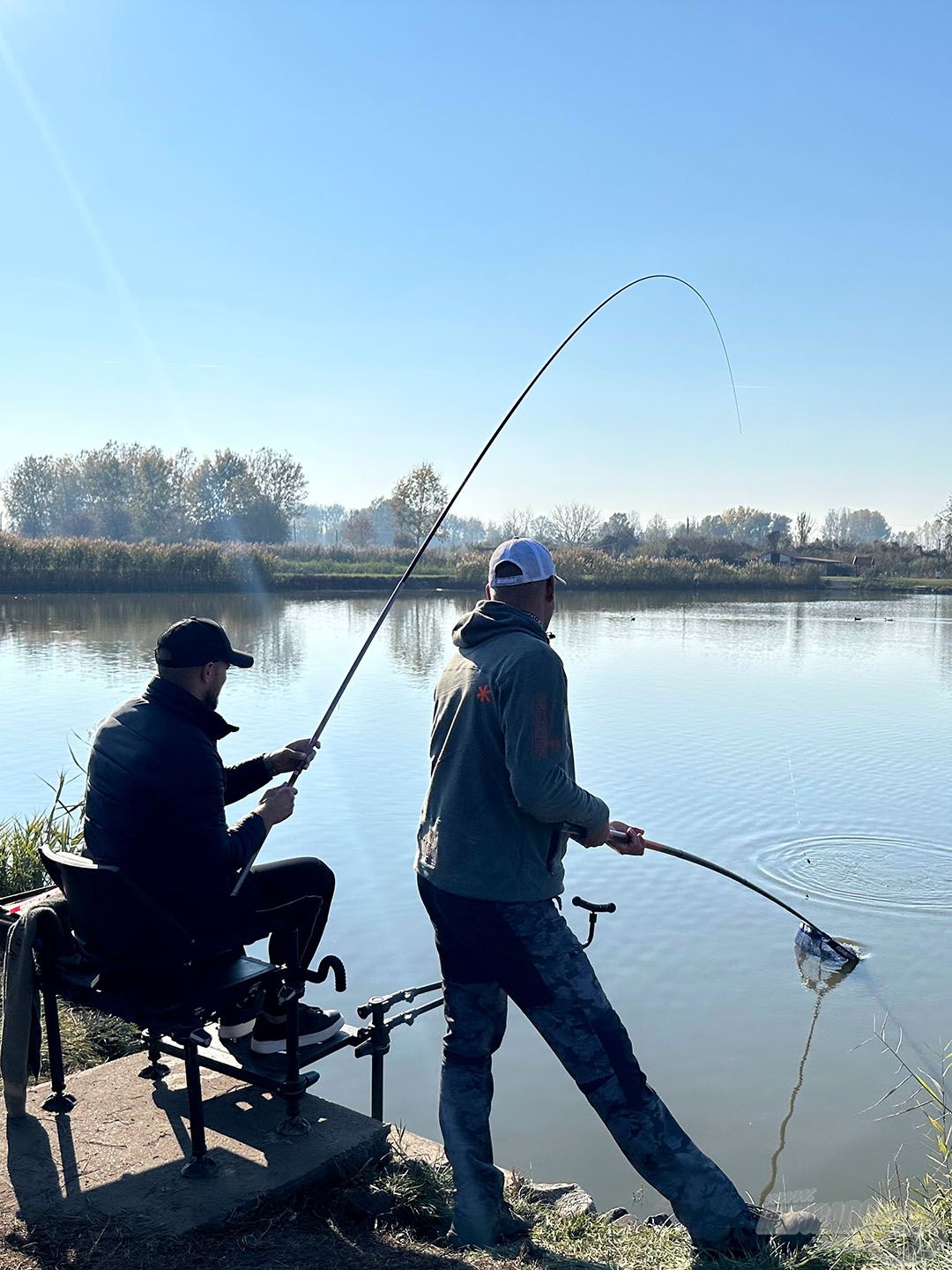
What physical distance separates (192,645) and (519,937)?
4.00ft

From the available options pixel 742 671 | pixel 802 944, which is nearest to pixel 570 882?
pixel 802 944

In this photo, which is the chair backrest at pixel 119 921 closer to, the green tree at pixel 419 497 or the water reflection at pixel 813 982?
the water reflection at pixel 813 982

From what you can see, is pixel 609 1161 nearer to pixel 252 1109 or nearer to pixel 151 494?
pixel 252 1109

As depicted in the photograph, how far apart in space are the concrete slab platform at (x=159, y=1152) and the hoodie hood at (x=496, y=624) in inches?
56.8

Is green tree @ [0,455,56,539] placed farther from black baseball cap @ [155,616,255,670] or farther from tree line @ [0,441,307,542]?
black baseball cap @ [155,616,255,670]

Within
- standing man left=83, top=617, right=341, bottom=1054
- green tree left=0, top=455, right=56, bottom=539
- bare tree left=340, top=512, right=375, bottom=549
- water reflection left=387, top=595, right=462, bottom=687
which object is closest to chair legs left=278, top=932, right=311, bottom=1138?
standing man left=83, top=617, right=341, bottom=1054

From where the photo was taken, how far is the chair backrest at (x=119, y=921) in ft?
9.09

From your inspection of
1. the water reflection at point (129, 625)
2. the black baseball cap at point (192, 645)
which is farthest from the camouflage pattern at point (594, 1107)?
the water reflection at point (129, 625)

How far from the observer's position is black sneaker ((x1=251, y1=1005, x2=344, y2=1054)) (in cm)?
334

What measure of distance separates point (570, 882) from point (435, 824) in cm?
436

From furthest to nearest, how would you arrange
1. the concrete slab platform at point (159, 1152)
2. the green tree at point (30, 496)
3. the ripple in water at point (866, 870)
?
the green tree at point (30, 496), the ripple in water at point (866, 870), the concrete slab platform at point (159, 1152)

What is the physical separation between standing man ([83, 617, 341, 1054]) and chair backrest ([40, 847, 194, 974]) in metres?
0.11

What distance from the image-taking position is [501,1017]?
3.19m

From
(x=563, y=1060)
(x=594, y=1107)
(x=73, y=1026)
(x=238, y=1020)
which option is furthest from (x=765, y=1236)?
(x=73, y=1026)
